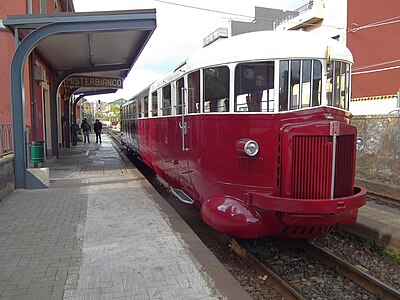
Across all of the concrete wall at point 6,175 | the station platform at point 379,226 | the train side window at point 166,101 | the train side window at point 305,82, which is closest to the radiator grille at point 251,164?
the train side window at point 305,82

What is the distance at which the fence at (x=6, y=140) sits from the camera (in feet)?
25.6

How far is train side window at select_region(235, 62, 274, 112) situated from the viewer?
457 cm

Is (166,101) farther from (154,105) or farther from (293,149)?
(293,149)

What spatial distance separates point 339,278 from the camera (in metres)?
4.64

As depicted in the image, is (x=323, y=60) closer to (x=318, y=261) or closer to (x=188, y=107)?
(x=188, y=107)

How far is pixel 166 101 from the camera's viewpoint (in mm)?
7570

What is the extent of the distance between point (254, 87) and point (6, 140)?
20.7ft

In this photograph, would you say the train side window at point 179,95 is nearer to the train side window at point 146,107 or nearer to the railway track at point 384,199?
the train side window at point 146,107

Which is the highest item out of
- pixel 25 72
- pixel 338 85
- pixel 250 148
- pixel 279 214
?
pixel 25 72

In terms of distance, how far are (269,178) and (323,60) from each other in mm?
1658

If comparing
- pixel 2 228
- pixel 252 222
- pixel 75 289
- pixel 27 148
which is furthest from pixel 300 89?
pixel 27 148

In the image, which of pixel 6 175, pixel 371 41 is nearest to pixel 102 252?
pixel 6 175

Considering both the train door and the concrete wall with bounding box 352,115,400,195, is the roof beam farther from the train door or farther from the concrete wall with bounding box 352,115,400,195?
the concrete wall with bounding box 352,115,400,195

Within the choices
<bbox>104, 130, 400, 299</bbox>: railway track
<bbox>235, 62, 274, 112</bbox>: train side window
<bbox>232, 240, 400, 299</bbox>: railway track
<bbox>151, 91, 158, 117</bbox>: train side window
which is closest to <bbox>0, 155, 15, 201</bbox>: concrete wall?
<bbox>151, 91, 158, 117</bbox>: train side window
